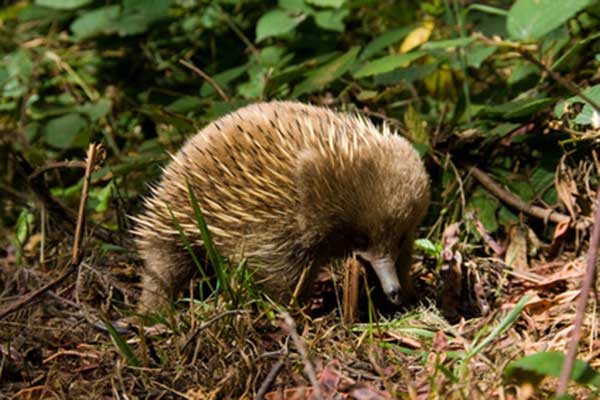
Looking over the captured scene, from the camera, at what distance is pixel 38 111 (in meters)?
5.16

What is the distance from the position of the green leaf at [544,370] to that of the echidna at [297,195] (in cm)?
83

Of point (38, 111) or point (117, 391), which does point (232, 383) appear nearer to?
point (117, 391)

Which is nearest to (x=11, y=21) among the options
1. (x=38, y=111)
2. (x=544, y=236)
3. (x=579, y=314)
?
(x=38, y=111)

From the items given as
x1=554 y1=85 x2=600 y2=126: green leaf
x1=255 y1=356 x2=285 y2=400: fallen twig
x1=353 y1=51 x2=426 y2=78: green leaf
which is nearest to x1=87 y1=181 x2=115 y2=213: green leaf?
x1=353 y1=51 x2=426 y2=78: green leaf

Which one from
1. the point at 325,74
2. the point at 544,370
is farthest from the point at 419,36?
the point at 544,370

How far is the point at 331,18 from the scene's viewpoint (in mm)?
4344

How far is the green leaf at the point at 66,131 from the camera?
4590 millimetres

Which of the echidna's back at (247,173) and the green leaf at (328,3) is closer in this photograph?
the echidna's back at (247,173)

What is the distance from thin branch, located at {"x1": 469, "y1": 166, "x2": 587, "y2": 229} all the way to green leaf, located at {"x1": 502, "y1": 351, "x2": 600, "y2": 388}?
151 centimetres

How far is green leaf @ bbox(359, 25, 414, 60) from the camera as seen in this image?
4.10 m

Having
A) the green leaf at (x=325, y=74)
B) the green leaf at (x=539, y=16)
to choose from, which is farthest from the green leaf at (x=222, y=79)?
the green leaf at (x=539, y=16)

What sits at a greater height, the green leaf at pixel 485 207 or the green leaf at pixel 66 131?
the green leaf at pixel 66 131

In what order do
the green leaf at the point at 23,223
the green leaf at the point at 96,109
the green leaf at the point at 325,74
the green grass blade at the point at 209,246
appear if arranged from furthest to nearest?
1. the green leaf at the point at 96,109
2. the green leaf at the point at 23,223
3. the green leaf at the point at 325,74
4. the green grass blade at the point at 209,246

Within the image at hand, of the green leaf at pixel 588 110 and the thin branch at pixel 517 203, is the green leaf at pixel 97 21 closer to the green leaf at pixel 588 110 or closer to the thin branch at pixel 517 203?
the thin branch at pixel 517 203
